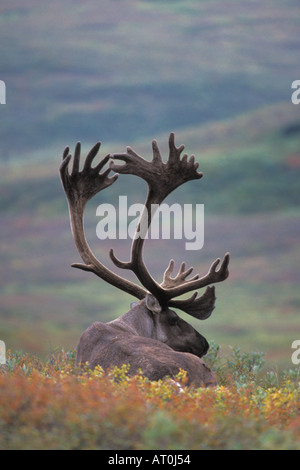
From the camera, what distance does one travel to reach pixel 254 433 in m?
5.43

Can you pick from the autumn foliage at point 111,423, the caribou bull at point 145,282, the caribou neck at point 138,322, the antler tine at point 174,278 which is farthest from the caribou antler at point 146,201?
the autumn foliage at point 111,423

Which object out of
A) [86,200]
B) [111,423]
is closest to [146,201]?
[86,200]

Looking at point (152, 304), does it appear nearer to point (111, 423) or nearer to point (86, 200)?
point (86, 200)

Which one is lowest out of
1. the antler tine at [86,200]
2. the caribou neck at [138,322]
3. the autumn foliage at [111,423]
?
the autumn foliage at [111,423]

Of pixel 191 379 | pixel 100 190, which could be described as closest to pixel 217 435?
pixel 191 379

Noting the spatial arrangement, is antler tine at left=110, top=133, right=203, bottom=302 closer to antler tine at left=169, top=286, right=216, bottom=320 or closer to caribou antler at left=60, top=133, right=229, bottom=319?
caribou antler at left=60, top=133, right=229, bottom=319

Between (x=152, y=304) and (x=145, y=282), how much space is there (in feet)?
1.23

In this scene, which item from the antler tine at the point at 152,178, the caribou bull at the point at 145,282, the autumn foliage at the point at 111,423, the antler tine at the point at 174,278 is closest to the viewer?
the autumn foliage at the point at 111,423


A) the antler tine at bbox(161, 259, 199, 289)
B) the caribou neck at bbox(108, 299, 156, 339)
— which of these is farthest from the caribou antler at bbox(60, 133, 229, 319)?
the caribou neck at bbox(108, 299, 156, 339)

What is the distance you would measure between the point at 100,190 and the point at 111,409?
203 inches

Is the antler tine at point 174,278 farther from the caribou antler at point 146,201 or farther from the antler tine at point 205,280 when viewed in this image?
the antler tine at point 205,280

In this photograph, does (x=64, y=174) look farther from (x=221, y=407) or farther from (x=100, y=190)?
(x=221, y=407)

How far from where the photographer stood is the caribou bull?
27.7 ft

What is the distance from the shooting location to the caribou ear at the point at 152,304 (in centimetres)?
920
